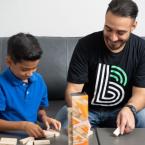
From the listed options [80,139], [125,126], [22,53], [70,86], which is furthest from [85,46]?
[80,139]

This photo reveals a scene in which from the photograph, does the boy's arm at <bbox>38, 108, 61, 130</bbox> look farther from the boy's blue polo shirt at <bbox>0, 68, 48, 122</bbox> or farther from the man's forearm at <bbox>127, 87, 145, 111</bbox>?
the man's forearm at <bbox>127, 87, 145, 111</bbox>

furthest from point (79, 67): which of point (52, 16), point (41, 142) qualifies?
point (52, 16)

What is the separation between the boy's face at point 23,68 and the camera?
56.3 inches

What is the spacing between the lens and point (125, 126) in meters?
1.37

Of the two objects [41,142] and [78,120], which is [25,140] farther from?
[78,120]

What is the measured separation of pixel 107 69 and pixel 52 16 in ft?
3.24

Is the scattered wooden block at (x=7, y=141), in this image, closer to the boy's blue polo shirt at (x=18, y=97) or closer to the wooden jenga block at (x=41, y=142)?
the wooden jenga block at (x=41, y=142)

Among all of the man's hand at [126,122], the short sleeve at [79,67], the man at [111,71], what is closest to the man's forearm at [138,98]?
the man at [111,71]

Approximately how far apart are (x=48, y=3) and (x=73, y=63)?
0.92 metres

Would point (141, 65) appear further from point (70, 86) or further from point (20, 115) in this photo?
point (20, 115)

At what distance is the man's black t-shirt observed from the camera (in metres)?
1.72

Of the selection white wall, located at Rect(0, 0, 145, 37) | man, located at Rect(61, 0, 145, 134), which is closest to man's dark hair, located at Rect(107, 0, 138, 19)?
man, located at Rect(61, 0, 145, 134)

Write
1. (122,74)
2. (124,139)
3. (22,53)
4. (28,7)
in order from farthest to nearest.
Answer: (28,7)
(122,74)
(22,53)
(124,139)

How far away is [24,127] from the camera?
1.34m
